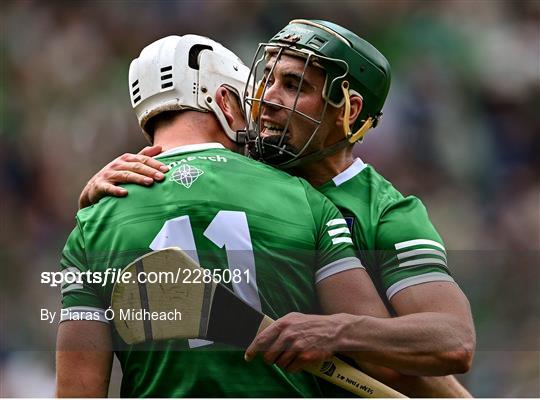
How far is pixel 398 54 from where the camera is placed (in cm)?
566

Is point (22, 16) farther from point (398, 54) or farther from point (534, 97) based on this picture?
point (534, 97)

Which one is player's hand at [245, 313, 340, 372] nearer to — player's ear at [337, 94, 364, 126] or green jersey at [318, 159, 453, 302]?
green jersey at [318, 159, 453, 302]

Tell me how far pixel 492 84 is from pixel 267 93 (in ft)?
9.98

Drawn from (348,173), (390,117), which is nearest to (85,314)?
(348,173)

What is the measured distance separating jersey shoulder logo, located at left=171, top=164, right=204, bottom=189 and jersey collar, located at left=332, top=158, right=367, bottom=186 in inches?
21.6

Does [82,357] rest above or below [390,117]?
below

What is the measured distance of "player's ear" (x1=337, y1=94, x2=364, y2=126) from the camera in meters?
3.10

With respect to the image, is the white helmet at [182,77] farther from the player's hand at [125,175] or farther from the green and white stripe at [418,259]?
the green and white stripe at [418,259]

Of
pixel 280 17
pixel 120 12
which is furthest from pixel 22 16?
pixel 280 17

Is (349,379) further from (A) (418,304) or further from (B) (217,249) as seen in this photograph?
(B) (217,249)

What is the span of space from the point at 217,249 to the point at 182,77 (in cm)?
62

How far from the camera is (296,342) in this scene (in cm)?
243

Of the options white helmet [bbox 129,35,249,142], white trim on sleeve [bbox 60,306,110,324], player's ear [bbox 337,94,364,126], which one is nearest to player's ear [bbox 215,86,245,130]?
white helmet [bbox 129,35,249,142]

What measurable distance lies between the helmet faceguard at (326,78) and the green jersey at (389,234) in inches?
6.4
